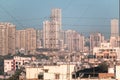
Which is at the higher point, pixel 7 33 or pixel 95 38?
pixel 7 33

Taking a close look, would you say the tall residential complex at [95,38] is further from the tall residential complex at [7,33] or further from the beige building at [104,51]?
the tall residential complex at [7,33]

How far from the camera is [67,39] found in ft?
54.7

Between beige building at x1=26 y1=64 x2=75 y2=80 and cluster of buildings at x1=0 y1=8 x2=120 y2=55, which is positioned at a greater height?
cluster of buildings at x1=0 y1=8 x2=120 y2=55

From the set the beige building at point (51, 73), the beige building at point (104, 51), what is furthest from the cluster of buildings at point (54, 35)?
the beige building at point (104, 51)

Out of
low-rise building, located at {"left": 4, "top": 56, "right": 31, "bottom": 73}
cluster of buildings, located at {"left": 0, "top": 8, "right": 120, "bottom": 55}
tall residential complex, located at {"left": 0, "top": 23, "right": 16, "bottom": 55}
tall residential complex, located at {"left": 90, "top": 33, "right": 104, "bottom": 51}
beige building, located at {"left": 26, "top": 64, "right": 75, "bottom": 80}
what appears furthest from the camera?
low-rise building, located at {"left": 4, "top": 56, "right": 31, "bottom": 73}

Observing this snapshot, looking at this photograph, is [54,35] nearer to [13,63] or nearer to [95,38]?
[95,38]

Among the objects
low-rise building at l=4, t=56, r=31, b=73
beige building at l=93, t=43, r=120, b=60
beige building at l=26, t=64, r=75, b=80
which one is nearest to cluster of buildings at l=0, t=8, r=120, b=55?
beige building at l=26, t=64, r=75, b=80

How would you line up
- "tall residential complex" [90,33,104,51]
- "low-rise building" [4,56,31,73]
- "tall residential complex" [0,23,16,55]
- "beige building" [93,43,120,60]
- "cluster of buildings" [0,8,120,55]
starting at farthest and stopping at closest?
"low-rise building" [4,56,31,73] → "beige building" [93,43,120,60] → "tall residential complex" [90,33,104,51] → "tall residential complex" [0,23,16,55] → "cluster of buildings" [0,8,120,55]

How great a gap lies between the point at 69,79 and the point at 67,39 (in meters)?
8.19

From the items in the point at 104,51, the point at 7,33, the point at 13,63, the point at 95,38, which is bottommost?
the point at 13,63

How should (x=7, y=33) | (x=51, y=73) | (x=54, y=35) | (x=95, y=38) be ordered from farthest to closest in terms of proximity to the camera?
(x=95, y=38) < (x=7, y=33) < (x=54, y=35) < (x=51, y=73)

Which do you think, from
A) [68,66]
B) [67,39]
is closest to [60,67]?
[68,66]

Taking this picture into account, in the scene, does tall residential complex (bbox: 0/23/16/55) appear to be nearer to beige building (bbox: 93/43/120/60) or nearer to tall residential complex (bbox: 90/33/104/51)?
tall residential complex (bbox: 90/33/104/51)

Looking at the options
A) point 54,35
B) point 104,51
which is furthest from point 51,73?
point 104,51
